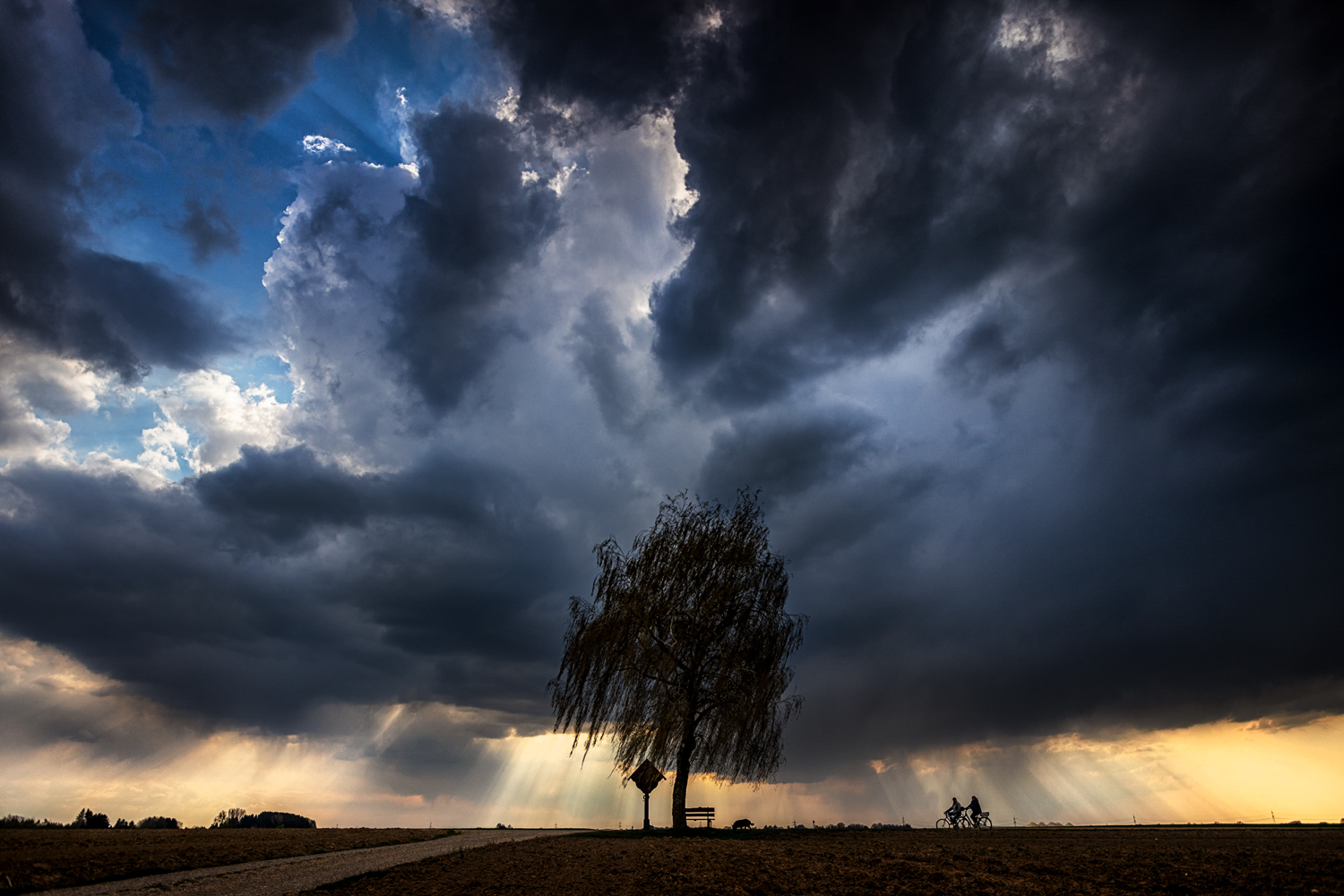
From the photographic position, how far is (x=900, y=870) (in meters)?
11.0

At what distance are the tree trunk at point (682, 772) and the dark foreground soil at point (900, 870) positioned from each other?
655 cm

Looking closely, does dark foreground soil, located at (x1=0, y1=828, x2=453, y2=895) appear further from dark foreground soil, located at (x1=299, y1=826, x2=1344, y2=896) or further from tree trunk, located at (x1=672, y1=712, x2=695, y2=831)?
tree trunk, located at (x1=672, y1=712, x2=695, y2=831)

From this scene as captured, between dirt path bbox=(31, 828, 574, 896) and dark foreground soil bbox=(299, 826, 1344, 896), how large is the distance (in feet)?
3.26

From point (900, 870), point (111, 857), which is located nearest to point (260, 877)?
point (111, 857)

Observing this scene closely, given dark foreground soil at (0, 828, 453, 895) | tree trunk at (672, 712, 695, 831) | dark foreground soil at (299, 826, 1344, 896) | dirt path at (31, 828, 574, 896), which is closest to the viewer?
dark foreground soil at (299, 826, 1344, 896)

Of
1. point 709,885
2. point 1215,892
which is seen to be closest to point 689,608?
point 709,885

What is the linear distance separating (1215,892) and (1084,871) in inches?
92.7

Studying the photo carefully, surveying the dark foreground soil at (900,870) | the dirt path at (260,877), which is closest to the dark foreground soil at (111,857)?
the dirt path at (260,877)

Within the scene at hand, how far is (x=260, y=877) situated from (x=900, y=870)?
12.1 m

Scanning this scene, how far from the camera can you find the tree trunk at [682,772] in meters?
23.3

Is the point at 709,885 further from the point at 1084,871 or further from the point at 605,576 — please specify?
the point at 605,576

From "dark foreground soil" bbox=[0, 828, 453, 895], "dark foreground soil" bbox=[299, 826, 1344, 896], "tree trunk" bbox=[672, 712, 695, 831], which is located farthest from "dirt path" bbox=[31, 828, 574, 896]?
"tree trunk" bbox=[672, 712, 695, 831]

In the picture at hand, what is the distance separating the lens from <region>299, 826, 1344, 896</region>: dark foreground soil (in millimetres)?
9188

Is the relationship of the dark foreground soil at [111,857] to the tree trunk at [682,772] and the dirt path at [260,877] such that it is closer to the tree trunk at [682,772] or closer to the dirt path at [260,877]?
the dirt path at [260,877]
